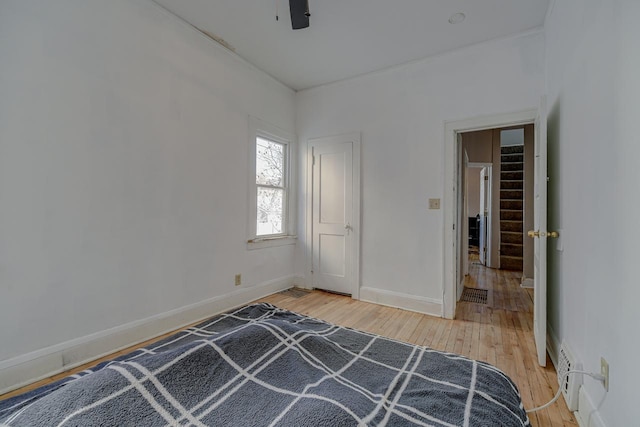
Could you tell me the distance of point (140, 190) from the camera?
2459 mm

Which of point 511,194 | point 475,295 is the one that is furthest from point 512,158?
point 475,295

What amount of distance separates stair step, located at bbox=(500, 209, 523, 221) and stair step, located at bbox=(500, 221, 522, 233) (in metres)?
0.14

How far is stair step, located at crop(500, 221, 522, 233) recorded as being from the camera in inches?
230

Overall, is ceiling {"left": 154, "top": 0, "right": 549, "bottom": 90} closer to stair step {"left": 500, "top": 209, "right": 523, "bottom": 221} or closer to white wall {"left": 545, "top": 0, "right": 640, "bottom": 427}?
white wall {"left": 545, "top": 0, "right": 640, "bottom": 427}

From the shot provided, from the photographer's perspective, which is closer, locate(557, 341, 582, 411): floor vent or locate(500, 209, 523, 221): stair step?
locate(557, 341, 582, 411): floor vent

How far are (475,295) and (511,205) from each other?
3.05 meters

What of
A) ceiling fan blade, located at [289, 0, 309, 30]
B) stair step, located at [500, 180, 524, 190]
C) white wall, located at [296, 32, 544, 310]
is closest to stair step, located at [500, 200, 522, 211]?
stair step, located at [500, 180, 524, 190]

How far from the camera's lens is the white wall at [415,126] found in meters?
2.90

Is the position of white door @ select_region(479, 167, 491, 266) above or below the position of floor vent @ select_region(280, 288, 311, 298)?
above

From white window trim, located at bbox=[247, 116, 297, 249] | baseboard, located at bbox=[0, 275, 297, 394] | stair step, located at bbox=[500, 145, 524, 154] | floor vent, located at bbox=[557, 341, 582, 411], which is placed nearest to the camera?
floor vent, located at bbox=[557, 341, 582, 411]

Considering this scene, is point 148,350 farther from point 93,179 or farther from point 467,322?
point 467,322

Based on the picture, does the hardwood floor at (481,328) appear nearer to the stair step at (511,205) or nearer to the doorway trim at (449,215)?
the doorway trim at (449,215)

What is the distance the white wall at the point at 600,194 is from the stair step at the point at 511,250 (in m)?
4.02

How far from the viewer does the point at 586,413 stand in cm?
149
